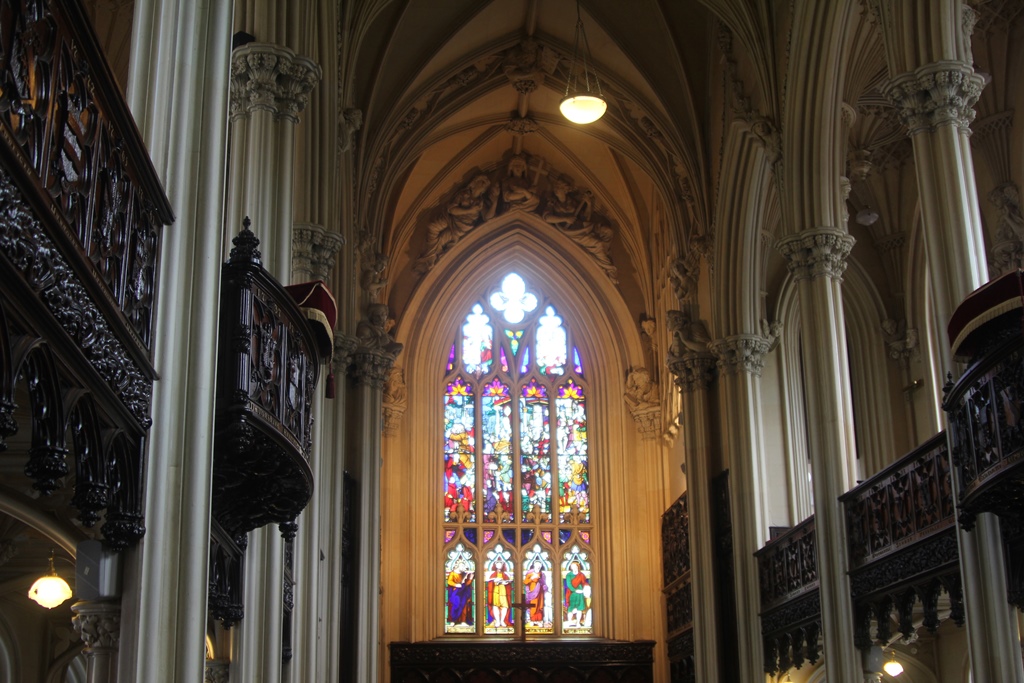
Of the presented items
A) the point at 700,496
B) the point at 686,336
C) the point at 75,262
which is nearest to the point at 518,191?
the point at 686,336

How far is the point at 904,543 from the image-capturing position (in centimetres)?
1476

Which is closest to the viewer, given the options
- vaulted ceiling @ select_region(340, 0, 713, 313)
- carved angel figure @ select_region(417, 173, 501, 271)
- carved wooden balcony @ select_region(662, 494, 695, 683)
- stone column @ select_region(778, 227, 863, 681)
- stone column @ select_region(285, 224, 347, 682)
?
stone column @ select_region(285, 224, 347, 682)

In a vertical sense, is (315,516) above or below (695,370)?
below

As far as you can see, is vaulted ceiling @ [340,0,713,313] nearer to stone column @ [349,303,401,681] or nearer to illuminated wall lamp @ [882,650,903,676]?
stone column @ [349,303,401,681]

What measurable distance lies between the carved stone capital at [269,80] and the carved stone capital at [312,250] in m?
3.31

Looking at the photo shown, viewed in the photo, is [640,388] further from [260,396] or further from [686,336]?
[260,396]

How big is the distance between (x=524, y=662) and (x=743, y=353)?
793 cm

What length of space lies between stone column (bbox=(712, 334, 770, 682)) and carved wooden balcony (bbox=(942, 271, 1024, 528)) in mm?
9456

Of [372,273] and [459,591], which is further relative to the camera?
[459,591]

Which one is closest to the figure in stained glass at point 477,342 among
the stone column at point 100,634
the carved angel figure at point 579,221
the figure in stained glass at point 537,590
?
the carved angel figure at point 579,221

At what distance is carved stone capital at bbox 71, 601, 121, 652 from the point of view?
750 centimetres

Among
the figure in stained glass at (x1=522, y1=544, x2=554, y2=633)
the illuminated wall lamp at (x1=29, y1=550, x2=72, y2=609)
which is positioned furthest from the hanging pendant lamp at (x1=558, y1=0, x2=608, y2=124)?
the illuminated wall lamp at (x1=29, y1=550, x2=72, y2=609)

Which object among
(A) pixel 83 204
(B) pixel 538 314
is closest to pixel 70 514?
(A) pixel 83 204

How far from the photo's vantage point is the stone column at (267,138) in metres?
12.8
